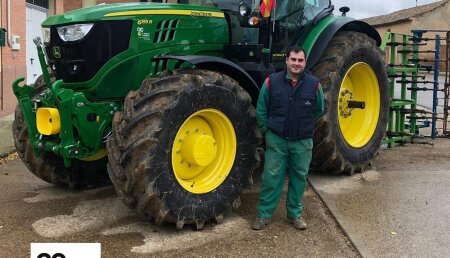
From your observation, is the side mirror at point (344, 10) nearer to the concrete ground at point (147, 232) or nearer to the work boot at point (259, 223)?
the concrete ground at point (147, 232)

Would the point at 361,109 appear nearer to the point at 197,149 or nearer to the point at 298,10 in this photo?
the point at 298,10

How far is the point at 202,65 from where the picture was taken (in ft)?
15.2

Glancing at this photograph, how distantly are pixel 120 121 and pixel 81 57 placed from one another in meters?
0.81

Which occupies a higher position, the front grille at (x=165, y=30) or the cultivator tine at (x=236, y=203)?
the front grille at (x=165, y=30)

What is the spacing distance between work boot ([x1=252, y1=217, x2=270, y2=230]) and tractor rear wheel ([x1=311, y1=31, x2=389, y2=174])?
4.84 ft

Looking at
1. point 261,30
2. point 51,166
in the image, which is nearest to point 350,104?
point 261,30

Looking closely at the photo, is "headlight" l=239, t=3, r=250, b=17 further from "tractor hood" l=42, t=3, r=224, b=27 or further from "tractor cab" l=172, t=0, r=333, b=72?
"tractor hood" l=42, t=3, r=224, b=27

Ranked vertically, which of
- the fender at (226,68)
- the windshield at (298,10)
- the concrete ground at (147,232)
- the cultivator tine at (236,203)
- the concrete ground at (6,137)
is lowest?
the concrete ground at (147,232)

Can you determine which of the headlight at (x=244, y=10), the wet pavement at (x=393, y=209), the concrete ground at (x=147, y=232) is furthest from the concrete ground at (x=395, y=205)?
the headlight at (x=244, y=10)

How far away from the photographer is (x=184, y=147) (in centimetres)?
431

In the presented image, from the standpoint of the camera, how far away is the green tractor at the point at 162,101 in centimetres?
401

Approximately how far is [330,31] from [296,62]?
1731mm

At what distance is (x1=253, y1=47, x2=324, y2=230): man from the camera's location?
4.37 m

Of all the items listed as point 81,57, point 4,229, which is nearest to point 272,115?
point 81,57
